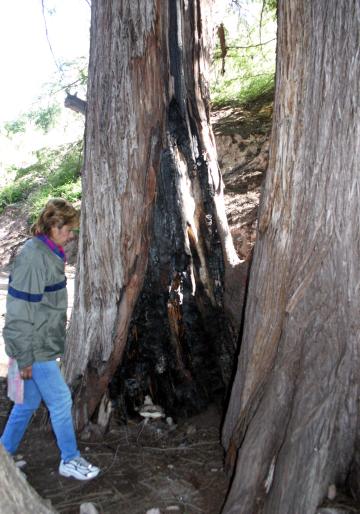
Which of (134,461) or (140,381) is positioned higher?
(140,381)

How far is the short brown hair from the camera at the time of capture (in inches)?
131

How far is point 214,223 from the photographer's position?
13.4 ft

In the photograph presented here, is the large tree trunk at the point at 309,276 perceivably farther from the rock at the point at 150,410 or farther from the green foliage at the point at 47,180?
the green foliage at the point at 47,180

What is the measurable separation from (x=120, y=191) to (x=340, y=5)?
185cm

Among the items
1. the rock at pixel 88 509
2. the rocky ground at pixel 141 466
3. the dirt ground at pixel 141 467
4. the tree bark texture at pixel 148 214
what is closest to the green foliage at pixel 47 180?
the tree bark texture at pixel 148 214

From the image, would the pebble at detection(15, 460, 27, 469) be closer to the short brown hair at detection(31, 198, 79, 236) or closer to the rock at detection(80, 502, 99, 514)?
the rock at detection(80, 502, 99, 514)

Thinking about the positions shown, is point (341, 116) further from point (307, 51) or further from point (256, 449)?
point (256, 449)

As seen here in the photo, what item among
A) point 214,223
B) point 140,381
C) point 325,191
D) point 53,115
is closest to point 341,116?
point 325,191

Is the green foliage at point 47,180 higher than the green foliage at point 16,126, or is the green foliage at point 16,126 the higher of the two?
the green foliage at point 16,126

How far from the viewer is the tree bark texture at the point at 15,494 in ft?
6.54

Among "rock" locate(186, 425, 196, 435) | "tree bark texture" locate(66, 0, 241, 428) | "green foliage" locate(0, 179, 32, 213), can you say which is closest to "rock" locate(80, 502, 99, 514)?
"tree bark texture" locate(66, 0, 241, 428)

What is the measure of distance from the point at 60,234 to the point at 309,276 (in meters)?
1.57

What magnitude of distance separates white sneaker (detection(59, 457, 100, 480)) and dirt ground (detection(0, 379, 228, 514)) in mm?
36

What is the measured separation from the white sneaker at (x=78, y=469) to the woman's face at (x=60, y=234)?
140 cm
